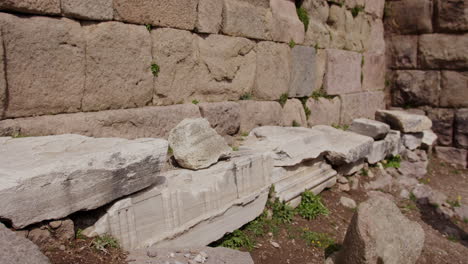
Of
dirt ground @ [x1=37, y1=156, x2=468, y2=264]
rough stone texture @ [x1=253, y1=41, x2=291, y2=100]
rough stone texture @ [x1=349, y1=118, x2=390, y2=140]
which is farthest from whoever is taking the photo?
rough stone texture @ [x1=349, y1=118, x2=390, y2=140]

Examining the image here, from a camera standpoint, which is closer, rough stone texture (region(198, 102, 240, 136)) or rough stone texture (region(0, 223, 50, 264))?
rough stone texture (region(0, 223, 50, 264))

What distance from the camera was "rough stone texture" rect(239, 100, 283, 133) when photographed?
4.93m

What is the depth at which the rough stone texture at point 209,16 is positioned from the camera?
4.22 meters

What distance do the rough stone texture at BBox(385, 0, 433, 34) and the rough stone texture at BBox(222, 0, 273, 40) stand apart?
4.27m

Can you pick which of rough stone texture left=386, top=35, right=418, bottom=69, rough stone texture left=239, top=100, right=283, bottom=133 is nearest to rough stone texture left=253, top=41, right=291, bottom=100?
rough stone texture left=239, top=100, right=283, bottom=133

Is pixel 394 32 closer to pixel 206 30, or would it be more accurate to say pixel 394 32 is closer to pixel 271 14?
pixel 271 14

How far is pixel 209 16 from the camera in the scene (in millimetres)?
4332

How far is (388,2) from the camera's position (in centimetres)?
835

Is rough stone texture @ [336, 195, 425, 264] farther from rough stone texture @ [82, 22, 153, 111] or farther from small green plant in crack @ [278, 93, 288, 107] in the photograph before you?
small green plant in crack @ [278, 93, 288, 107]

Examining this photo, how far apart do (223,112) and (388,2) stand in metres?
5.74

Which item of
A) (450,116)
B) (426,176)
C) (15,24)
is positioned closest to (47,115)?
(15,24)

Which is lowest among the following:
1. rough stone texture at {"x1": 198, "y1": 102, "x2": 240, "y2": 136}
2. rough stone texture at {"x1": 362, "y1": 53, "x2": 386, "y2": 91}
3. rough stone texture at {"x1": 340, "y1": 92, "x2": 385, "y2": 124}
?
rough stone texture at {"x1": 340, "y1": 92, "x2": 385, "y2": 124}

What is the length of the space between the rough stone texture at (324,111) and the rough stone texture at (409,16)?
2644 millimetres

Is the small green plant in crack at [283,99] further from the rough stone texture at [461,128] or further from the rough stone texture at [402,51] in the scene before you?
the rough stone texture at [461,128]
